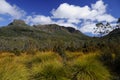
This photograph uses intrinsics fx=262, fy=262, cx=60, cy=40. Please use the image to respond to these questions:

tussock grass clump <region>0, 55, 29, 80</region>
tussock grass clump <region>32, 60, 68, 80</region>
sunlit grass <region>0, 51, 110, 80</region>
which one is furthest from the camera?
tussock grass clump <region>32, 60, 68, 80</region>

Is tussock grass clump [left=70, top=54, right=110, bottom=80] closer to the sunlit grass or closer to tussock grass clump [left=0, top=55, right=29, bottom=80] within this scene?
the sunlit grass

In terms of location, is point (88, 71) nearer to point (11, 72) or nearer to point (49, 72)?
point (49, 72)

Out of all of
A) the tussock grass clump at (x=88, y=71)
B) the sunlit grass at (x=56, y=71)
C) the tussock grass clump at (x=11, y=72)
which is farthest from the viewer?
the tussock grass clump at (x=88, y=71)

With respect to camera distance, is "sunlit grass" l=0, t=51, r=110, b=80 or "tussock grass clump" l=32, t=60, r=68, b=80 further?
"tussock grass clump" l=32, t=60, r=68, b=80

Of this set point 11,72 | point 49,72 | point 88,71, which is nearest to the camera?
point 11,72

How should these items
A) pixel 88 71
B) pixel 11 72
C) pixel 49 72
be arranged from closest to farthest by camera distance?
pixel 11 72
pixel 49 72
pixel 88 71

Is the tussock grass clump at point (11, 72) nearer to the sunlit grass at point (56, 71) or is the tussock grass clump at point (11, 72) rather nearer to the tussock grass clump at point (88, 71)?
the sunlit grass at point (56, 71)

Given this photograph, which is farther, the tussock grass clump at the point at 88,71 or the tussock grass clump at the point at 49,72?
the tussock grass clump at the point at 88,71

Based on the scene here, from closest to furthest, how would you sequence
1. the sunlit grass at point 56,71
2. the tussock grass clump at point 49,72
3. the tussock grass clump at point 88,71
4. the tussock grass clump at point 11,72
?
the tussock grass clump at point 11,72 < the sunlit grass at point 56,71 < the tussock grass clump at point 49,72 < the tussock grass clump at point 88,71

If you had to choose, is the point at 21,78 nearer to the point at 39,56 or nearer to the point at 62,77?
the point at 62,77

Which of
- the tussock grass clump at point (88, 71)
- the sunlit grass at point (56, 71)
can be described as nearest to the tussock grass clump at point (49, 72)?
the sunlit grass at point (56, 71)

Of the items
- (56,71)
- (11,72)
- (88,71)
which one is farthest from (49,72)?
(11,72)

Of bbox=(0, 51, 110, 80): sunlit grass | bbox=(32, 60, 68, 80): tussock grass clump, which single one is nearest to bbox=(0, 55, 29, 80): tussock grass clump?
bbox=(0, 51, 110, 80): sunlit grass

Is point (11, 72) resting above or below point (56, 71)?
above
